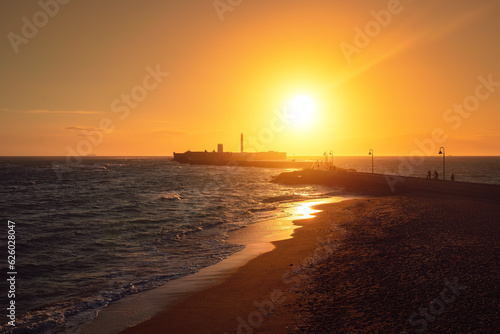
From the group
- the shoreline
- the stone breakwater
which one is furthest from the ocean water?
the stone breakwater

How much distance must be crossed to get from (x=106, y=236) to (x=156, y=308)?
12.8 meters

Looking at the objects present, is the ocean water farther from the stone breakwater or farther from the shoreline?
the stone breakwater

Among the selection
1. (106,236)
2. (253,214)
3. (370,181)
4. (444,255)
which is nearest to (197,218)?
(253,214)

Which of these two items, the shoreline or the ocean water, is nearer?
the shoreline

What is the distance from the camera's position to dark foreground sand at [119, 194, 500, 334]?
7.45 metres

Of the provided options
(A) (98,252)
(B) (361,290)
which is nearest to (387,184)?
(A) (98,252)

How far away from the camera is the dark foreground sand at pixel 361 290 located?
7445 millimetres

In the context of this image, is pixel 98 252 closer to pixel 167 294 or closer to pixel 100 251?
pixel 100 251

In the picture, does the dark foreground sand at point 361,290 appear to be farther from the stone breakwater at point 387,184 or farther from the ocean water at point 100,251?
the stone breakwater at point 387,184

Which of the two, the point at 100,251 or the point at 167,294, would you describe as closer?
the point at 167,294

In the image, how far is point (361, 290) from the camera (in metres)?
9.24

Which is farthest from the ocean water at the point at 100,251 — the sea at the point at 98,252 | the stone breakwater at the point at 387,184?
the stone breakwater at the point at 387,184

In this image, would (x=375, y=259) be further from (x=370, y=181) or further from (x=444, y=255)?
(x=370, y=181)

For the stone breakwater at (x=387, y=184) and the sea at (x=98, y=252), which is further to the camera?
the stone breakwater at (x=387, y=184)
